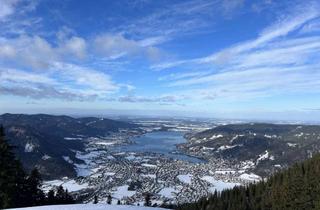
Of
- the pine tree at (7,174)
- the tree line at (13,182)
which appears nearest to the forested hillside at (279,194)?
the tree line at (13,182)

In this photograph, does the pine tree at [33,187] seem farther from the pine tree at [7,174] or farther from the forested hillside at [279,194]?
the forested hillside at [279,194]

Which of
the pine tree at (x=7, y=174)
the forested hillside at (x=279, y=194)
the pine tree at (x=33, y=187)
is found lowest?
the forested hillside at (x=279, y=194)

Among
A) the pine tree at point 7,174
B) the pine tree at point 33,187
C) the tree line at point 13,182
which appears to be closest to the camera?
the pine tree at point 7,174

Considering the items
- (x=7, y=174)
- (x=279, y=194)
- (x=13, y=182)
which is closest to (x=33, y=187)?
(x=13, y=182)

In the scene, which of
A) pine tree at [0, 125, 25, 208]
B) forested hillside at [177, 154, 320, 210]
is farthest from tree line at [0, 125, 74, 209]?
forested hillside at [177, 154, 320, 210]

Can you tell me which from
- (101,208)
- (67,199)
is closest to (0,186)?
(101,208)

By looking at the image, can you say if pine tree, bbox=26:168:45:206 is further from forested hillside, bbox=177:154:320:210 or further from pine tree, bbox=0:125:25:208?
forested hillside, bbox=177:154:320:210

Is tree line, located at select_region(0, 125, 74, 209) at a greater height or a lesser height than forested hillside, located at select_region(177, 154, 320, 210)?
greater

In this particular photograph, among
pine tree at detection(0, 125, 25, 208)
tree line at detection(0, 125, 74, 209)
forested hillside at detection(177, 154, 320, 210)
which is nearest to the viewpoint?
pine tree at detection(0, 125, 25, 208)
